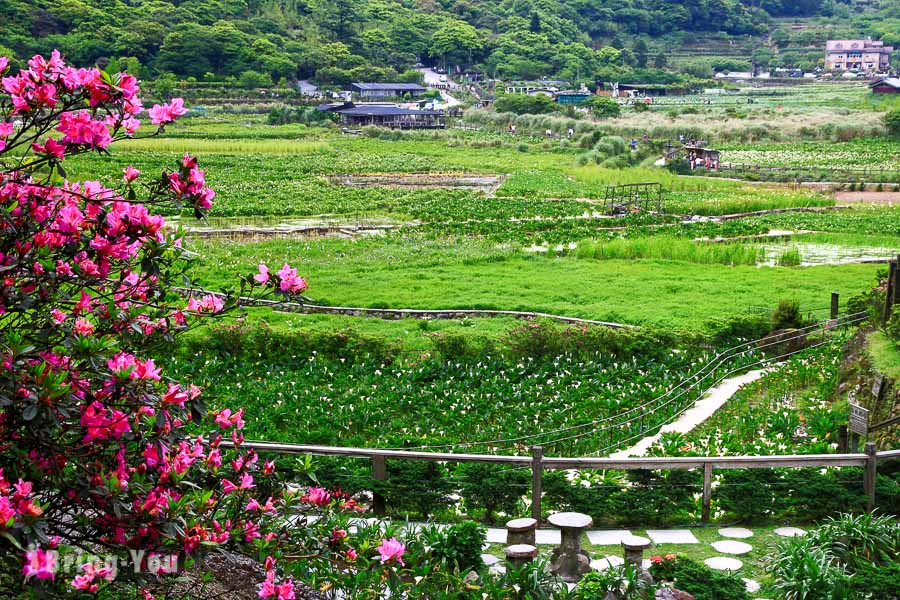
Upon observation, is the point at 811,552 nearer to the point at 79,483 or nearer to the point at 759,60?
the point at 79,483

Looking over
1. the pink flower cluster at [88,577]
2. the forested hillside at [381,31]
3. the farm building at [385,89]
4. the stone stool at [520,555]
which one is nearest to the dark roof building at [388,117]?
the farm building at [385,89]

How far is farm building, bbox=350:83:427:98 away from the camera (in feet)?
329

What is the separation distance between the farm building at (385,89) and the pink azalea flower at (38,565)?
99.0 m

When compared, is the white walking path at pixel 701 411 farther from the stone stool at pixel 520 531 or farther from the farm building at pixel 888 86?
the farm building at pixel 888 86

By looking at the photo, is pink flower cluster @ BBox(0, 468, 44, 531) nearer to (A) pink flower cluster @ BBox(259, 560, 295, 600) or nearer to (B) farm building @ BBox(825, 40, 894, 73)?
(A) pink flower cluster @ BBox(259, 560, 295, 600)

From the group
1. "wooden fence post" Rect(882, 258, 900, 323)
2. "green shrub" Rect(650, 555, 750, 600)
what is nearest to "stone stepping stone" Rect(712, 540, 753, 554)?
"green shrub" Rect(650, 555, 750, 600)

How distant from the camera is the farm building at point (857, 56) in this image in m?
133

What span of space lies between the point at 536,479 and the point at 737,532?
7.17 ft

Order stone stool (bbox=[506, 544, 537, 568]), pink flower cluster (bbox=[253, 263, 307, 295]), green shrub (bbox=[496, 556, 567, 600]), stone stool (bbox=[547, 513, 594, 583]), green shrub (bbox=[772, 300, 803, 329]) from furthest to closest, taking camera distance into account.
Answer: green shrub (bbox=[772, 300, 803, 329])
stone stool (bbox=[547, 513, 594, 583])
stone stool (bbox=[506, 544, 537, 568])
green shrub (bbox=[496, 556, 567, 600])
pink flower cluster (bbox=[253, 263, 307, 295])

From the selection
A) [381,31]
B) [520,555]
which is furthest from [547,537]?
[381,31]

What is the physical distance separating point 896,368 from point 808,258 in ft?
61.6

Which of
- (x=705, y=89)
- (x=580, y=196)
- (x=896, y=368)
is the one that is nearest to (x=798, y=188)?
(x=580, y=196)

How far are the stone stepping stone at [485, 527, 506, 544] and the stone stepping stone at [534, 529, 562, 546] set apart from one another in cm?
34

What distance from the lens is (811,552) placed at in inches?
318
